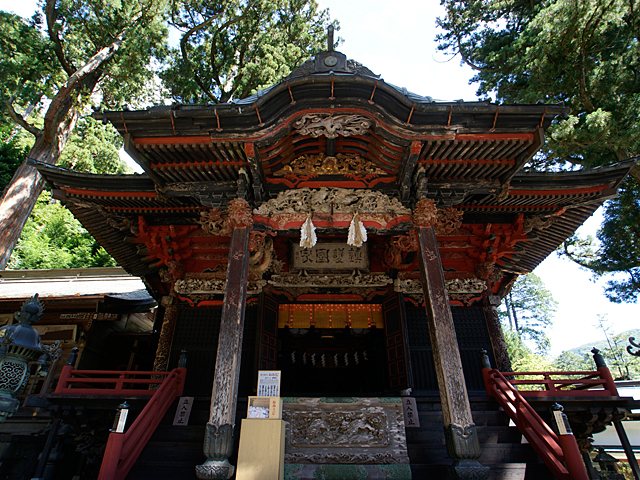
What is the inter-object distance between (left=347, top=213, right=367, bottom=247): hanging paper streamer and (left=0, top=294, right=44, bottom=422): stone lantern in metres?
4.76

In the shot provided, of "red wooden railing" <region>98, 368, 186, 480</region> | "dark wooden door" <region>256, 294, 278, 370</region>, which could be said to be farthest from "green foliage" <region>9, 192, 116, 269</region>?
"red wooden railing" <region>98, 368, 186, 480</region>

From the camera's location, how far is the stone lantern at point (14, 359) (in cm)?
426

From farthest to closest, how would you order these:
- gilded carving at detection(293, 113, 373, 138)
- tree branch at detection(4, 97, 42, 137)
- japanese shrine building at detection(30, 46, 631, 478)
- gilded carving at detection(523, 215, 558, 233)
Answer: tree branch at detection(4, 97, 42, 137), gilded carving at detection(523, 215, 558, 233), gilded carving at detection(293, 113, 373, 138), japanese shrine building at detection(30, 46, 631, 478)

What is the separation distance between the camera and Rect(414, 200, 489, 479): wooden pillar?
16.8ft

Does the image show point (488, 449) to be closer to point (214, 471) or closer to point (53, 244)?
point (214, 471)

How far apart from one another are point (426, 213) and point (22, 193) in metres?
13.2

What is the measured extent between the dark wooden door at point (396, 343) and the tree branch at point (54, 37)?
15.3 metres

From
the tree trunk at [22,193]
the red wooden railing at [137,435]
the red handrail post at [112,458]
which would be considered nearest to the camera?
the red handrail post at [112,458]

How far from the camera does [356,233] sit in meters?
7.04

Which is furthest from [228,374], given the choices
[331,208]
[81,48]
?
[81,48]

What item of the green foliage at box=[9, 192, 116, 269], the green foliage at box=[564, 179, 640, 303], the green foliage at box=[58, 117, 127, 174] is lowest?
the green foliage at box=[564, 179, 640, 303]

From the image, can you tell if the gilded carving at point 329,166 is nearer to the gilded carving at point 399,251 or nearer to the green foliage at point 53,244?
the gilded carving at point 399,251

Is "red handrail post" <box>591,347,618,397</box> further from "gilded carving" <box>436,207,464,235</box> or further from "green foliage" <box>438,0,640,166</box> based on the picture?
"green foliage" <box>438,0,640,166</box>

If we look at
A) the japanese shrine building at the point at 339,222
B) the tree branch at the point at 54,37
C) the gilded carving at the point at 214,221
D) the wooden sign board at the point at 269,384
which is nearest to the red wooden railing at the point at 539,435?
the japanese shrine building at the point at 339,222
